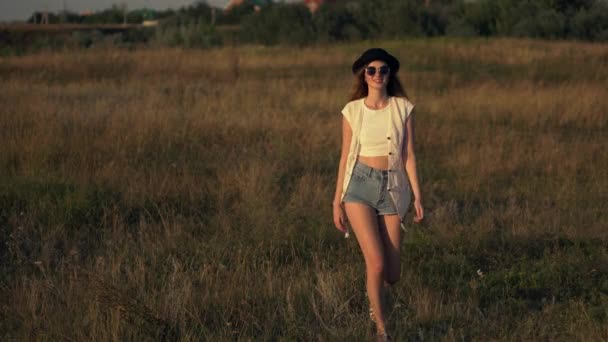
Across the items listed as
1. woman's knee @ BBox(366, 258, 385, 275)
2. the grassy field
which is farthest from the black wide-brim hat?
the grassy field

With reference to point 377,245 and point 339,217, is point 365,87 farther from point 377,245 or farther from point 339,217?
point 377,245

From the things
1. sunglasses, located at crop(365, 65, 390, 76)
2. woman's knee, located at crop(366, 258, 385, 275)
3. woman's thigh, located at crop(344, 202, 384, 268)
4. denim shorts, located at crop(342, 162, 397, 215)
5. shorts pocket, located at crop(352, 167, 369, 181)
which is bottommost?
woman's knee, located at crop(366, 258, 385, 275)

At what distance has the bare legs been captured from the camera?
377 centimetres

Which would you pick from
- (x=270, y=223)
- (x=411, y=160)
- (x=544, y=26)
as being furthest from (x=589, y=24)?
(x=411, y=160)

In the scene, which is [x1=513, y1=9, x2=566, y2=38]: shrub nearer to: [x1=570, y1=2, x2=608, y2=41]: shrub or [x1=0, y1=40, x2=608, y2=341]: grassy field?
[x1=570, y1=2, x2=608, y2=41]: shrub

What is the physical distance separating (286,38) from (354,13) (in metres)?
6.20

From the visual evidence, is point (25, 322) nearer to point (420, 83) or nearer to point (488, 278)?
point (488, 278)

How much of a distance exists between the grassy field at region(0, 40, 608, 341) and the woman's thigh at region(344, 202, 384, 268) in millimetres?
513

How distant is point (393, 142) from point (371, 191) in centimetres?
29

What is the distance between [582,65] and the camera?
20.3 metres

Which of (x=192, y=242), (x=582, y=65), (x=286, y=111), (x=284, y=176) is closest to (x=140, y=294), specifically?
(x=192, y=242)

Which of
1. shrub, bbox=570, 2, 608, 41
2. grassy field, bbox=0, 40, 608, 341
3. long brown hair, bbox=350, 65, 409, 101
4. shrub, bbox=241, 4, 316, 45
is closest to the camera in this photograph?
long brown hair, bbox=350, 65, 409, 101

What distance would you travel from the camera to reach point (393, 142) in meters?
3.86

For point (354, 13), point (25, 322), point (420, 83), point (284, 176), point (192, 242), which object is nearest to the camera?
point (25, 322)
